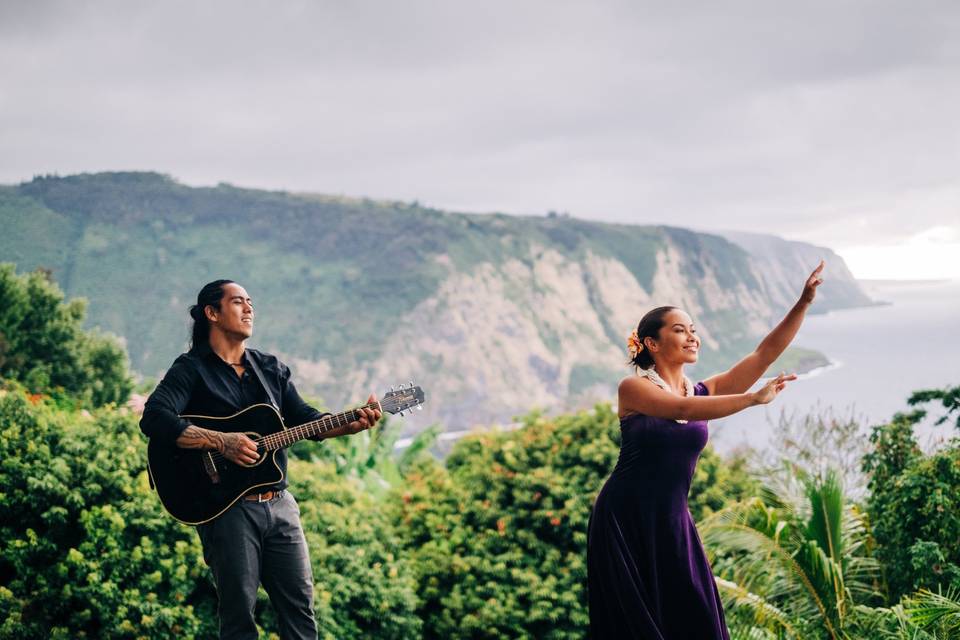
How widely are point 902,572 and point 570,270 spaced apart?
4184 inches

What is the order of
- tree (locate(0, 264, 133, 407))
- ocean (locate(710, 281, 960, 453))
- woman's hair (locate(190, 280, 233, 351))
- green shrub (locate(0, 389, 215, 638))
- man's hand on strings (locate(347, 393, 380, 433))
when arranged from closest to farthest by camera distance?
→ man's hand on strings (locate(347, 393, 380, 433)) → woman's hair (locate(190, 280, 233, 351)) → green shrub (locate(0, 389, 215, 638)) → tree (locate(0, 264, 133, 407)) → ocean (locate(710, 281, 960, 453))

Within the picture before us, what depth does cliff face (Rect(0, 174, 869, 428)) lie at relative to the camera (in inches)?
3398

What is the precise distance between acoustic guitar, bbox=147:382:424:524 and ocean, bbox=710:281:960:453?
48493 millimetres

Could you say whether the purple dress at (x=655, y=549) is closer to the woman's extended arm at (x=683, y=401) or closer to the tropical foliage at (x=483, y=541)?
the woman's extended arm at (x=683, y=401)

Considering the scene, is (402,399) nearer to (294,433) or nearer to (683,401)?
(294,433)

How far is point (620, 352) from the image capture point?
10606 cm

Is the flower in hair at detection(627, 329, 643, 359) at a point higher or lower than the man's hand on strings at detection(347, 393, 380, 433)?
higher

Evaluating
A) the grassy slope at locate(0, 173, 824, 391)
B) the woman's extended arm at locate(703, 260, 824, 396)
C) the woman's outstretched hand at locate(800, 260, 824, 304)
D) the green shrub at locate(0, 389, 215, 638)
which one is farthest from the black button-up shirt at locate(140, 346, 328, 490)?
the grassy slope at locate(0, 173, 824, 391)

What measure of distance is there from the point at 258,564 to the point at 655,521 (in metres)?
1.64

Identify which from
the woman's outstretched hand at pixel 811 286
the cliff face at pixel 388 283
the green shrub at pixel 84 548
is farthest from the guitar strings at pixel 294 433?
the cliff face at pixel 388 283

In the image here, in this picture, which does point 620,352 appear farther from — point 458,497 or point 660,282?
point 458,497

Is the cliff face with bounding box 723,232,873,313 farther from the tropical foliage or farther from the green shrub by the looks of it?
the green shrub

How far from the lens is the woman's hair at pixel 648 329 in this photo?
146 inches

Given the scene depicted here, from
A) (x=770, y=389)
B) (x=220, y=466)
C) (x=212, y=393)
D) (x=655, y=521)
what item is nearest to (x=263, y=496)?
(x=220, y=466)
